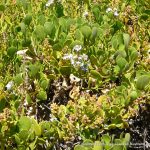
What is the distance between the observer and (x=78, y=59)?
2.17m

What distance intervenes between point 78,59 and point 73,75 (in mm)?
109

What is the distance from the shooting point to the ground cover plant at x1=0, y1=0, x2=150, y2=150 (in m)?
1.95

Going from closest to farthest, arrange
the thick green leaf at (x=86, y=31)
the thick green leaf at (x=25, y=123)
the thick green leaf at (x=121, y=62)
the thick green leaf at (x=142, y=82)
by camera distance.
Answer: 1. the thick green leaf at (x=25, y=123)
2. the thick green leaf at (x=142, y=82)
3. the thick green leaf at (x=121, y=62)
4. the thick green leaf at (x=86, y=31)

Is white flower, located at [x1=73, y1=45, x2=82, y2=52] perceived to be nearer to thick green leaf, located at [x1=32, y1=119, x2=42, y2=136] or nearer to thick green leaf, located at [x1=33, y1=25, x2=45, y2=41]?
thick green leaf, located at [x1=33, y1=25, x2=45, y2=41]

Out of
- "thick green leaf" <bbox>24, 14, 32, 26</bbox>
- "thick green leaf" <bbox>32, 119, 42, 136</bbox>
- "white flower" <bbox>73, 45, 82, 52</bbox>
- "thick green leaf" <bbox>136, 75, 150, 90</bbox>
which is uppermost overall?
"thick green leaf" <bbox>24, 14, 32, 26</bbox>

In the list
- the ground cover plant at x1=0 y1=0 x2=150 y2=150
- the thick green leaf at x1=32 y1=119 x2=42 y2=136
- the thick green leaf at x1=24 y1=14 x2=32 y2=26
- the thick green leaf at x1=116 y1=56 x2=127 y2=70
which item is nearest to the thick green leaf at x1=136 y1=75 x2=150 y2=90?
the ground cover plant at x1=0 y1=0 x2=150 y2=150

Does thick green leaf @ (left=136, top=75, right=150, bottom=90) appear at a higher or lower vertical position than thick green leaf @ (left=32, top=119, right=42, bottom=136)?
higher

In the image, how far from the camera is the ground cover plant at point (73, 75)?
6.39 feet

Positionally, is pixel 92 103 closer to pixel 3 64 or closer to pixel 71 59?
pixel 71 59

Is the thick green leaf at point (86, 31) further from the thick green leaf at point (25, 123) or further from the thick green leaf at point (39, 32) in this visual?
the thick green leaf at point (25, 123)

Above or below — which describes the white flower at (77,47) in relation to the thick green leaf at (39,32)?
below

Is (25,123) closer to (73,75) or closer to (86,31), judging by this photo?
(73,75)

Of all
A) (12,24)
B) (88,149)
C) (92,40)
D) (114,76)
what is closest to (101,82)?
(114,76)

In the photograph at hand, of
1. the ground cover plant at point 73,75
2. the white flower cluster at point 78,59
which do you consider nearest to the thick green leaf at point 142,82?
the ground cover plant at point 73,75
